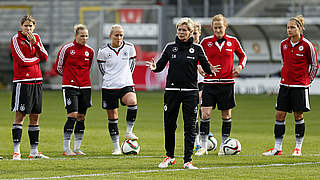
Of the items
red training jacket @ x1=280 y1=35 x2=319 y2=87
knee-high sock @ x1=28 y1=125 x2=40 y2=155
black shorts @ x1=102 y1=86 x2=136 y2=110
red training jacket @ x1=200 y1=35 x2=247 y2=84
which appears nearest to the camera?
knee-high sock @ x1=28 y1=125 x2=40 y2=155

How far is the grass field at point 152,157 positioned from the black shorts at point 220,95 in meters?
0.81

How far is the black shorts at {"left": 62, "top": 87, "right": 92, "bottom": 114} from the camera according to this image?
11430 mm

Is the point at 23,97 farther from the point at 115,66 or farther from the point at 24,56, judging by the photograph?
the point at 115,66

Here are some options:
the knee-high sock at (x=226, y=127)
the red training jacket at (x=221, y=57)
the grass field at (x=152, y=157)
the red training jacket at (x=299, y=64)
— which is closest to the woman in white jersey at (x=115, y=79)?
the grass field at (x=152, y=157)

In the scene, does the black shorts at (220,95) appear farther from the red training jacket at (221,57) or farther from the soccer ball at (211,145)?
the soccer ball at (211,145)

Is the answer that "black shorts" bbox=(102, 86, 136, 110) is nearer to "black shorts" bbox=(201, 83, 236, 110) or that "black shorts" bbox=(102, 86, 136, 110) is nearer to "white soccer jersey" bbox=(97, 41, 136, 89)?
"white soccer jersey" bbox=(97, 41, 136, 89)

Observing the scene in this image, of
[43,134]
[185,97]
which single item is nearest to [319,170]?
[185,97]

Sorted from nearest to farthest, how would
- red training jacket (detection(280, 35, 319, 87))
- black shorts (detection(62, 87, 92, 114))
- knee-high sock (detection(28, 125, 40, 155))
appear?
1. knee-high sock (detection(28, 125, 40, 155))
2. red training jacket (detection(280, 35, 319, 87))
3. black shorts (detection(62, 87, 92, 114))

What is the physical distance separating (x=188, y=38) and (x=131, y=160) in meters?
2.10

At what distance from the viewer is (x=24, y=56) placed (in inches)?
418

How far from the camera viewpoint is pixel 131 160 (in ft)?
34.9

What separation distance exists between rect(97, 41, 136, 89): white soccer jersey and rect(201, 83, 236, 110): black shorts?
1.28m

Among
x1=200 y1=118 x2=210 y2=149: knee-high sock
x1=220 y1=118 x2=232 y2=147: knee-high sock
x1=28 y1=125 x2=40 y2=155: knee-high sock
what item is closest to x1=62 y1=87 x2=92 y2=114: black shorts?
x1=28 y1=125 x2=40 y2=155: knee-high sock

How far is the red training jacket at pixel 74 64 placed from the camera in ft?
37.8
